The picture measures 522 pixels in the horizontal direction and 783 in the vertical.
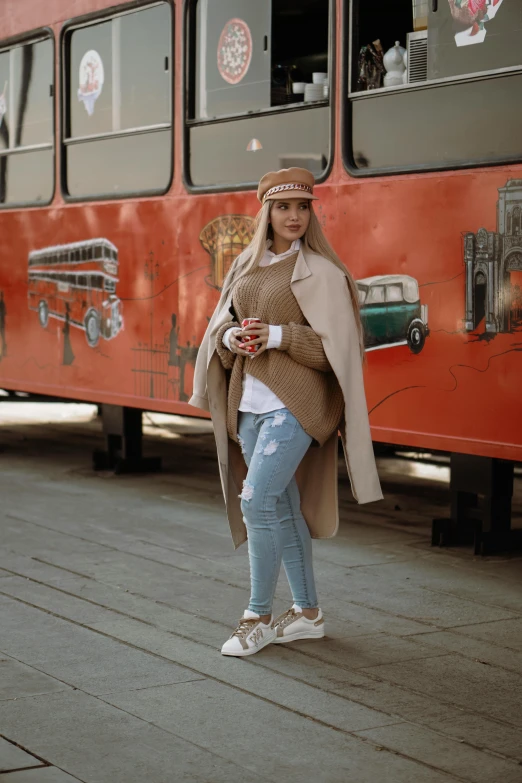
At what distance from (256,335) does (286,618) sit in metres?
1.13

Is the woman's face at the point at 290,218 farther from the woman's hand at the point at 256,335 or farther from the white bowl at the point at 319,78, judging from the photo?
the white bowl at the point at 319,78

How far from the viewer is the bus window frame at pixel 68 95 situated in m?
8.17

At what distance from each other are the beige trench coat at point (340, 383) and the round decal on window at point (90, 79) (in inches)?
168

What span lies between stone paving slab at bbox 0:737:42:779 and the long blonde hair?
191 cm

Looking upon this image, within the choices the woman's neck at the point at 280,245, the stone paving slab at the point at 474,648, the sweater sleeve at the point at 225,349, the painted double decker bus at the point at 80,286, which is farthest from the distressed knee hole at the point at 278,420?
the painted double decker bus at the point at 80,286

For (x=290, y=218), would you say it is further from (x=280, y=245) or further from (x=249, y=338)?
(x=249, y=338)

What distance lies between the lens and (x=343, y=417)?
4.99m

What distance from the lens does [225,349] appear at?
492 cm

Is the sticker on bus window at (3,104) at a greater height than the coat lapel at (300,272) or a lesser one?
greater

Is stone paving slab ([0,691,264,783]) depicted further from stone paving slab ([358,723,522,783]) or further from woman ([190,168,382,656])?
woman ([190,168,382,656])

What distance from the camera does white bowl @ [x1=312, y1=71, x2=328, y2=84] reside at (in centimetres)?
707

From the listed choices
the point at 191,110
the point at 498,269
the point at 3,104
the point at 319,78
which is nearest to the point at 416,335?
the point at 498,269

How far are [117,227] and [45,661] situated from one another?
4.39 m

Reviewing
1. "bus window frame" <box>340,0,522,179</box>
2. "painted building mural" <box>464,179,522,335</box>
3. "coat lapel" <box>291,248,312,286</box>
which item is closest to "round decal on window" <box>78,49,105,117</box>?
"bus window frame" <box>340,0,522,179</box>
